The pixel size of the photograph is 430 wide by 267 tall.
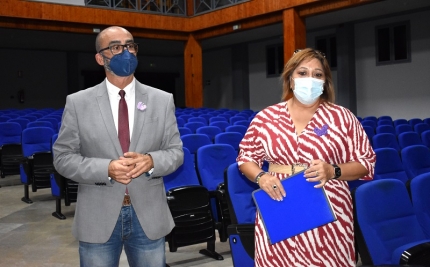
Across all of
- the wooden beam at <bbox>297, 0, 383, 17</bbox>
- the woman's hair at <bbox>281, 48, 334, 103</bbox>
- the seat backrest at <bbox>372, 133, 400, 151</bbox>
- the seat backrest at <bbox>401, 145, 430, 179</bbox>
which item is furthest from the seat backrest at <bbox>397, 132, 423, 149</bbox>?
the wooden beam at <bbox>297, 0, 383, 17</bbox>

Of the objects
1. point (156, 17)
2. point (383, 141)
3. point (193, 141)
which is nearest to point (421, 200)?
point (383, 141)

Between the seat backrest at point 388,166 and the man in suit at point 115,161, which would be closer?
the man in suit at point 115,161

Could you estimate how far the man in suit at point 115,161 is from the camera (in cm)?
191

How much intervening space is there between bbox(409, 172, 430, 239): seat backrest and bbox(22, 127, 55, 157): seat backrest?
16.7 feet

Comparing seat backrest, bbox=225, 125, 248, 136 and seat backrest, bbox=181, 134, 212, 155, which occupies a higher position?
seat backrest, bbox=225, 125, 248, 136

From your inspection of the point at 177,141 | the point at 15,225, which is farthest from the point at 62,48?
the point at 177,141

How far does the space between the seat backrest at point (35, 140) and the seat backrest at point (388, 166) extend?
440 cm

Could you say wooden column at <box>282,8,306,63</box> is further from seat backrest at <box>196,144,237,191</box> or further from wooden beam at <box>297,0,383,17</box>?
seat backrest at <box>196,144,237,191</box>

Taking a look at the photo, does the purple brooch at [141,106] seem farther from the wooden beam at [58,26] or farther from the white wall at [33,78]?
the white wall at [33,78]

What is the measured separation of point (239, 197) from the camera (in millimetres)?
3072

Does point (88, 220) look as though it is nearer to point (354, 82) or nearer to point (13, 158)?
point (13, 158)

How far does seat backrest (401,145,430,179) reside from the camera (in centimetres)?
436

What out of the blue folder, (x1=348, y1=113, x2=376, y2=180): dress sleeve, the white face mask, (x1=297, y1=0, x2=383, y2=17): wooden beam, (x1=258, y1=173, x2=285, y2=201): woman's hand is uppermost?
(x1=297, y1=0, x2=383, y2=17): wooden beam

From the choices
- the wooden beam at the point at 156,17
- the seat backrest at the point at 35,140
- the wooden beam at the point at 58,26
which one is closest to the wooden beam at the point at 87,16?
the wooden beam at the point at 156,17
